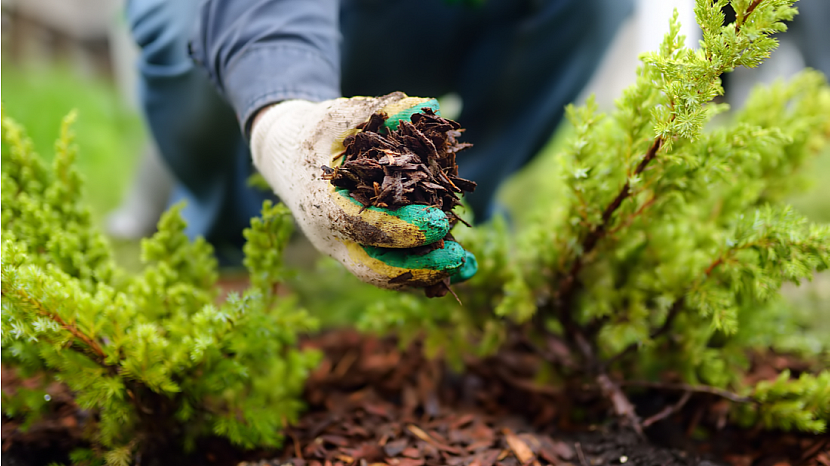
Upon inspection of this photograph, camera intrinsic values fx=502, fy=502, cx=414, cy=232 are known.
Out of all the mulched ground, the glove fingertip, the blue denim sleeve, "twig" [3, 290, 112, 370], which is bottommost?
the mulched ground

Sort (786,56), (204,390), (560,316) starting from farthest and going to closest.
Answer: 1. (786,56)
2. (560,316)
3. (204,390)

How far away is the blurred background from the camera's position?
2414mm

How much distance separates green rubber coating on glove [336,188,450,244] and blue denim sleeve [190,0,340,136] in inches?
18.7

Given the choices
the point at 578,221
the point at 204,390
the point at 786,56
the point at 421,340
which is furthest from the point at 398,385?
the point at 786,56

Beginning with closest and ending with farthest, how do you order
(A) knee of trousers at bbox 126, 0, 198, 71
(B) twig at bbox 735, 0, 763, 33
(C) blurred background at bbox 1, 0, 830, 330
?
(B) twig at bbox 735, 0, 763, 33 < (A) knee of trousers at bbox 126, 0, 198, 71 < (C) blurred background at bbox 1, 0, 830, 330

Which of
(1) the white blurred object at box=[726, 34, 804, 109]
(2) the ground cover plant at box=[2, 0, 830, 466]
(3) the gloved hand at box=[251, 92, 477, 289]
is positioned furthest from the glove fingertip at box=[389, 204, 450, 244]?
(1) the white blurred object at box=[726, 34, 804, 109]

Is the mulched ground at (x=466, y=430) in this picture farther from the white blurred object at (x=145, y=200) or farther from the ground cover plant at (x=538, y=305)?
the white blurred object at (x=145, y=200)

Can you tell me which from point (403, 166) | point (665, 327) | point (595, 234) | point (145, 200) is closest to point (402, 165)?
point (403, 166)

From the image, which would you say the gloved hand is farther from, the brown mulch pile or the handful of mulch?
the brown mulch pile

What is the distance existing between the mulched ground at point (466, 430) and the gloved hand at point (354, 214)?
18.9 inches

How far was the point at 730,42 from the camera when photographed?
2.77 feet

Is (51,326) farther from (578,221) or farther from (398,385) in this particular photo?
(578,221)

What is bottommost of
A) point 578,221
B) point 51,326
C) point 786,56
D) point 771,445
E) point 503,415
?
point 771,445

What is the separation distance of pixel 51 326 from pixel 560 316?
1173 millimetres
